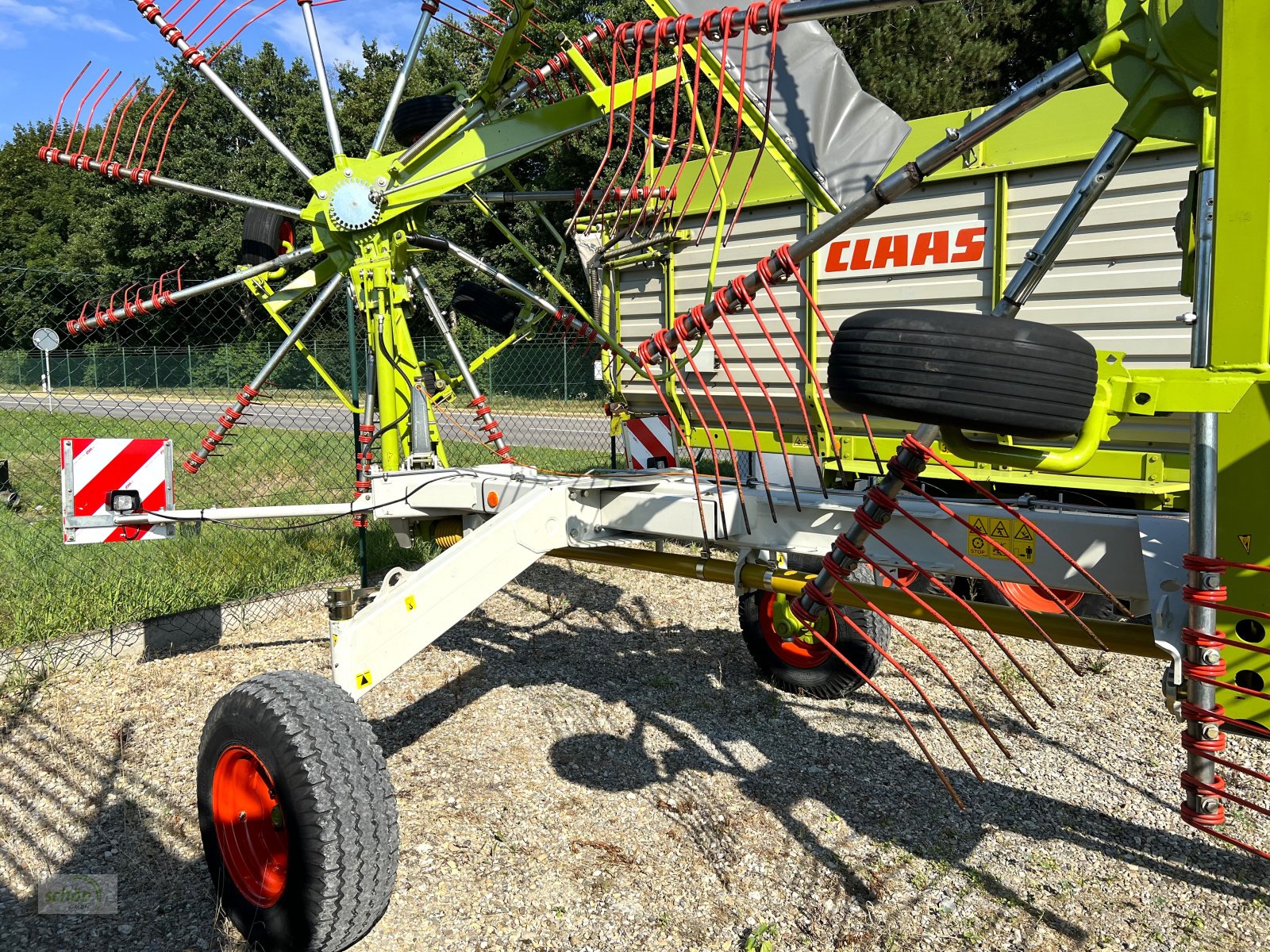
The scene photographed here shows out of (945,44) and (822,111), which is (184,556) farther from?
(945,44)

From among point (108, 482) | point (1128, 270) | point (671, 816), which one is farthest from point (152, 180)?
point (1128, 270)

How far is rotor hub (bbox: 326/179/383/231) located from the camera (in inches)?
155

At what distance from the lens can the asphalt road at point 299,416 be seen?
924 centimetres

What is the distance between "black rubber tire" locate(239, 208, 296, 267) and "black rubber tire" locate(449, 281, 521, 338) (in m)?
0.95

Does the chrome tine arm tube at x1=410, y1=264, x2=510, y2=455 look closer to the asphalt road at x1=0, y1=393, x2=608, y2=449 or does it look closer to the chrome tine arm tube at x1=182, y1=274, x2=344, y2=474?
the chrome tine arm tube at x1=182, y1=274, x2=344, y2=474

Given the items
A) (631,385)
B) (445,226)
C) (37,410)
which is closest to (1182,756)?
(631,385)

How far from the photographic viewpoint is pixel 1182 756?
11.0 feet

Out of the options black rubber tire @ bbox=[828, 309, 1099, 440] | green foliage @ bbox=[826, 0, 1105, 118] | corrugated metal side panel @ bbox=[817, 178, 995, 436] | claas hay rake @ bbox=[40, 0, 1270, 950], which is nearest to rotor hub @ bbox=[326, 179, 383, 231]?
claas hay rake @ bbox=[40, 0, 1270, 950]

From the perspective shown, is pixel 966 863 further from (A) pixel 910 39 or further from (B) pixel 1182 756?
(A) pixel 910 39

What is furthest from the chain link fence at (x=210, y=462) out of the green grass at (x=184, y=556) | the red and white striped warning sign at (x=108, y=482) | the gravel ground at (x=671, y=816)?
the gravel ground at (x=671, y=816)

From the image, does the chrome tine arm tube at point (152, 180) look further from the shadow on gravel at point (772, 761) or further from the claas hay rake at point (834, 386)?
the shadow on gravel at point (772, 761)

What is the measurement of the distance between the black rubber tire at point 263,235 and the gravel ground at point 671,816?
2.05 m

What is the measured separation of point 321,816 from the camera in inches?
83.0

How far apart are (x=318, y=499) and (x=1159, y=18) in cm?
752
